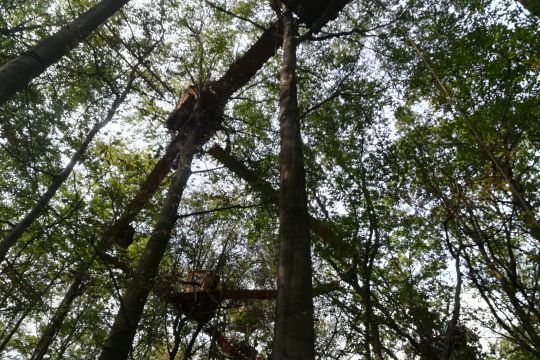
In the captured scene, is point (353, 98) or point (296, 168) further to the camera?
point (353, 98)

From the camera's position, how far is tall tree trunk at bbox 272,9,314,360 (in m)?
2.90

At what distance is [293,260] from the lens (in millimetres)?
3553

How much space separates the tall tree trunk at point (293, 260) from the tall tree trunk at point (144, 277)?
2963mm

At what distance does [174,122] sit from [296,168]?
8149 mm

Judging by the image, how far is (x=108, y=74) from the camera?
401 inches

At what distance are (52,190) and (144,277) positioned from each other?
348 centimetres

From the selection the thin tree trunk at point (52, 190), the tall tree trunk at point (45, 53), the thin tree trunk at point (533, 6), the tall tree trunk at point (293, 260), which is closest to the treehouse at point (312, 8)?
the thin tree trunk at point (533, 6)

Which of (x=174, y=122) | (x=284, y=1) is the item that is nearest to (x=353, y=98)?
(x=284, y=1)

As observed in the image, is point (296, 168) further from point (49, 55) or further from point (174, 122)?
point (174, 122)

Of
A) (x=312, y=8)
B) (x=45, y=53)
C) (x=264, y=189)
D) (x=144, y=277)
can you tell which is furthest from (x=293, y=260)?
(x=312, y=8)

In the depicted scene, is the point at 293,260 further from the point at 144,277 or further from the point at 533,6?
the point at 533,6

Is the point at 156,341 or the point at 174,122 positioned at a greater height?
the point at 174,122

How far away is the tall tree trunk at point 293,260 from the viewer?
2902 millimetres

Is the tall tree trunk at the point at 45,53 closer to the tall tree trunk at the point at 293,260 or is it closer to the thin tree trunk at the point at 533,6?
the tall tree trunk at the point at 293,260
